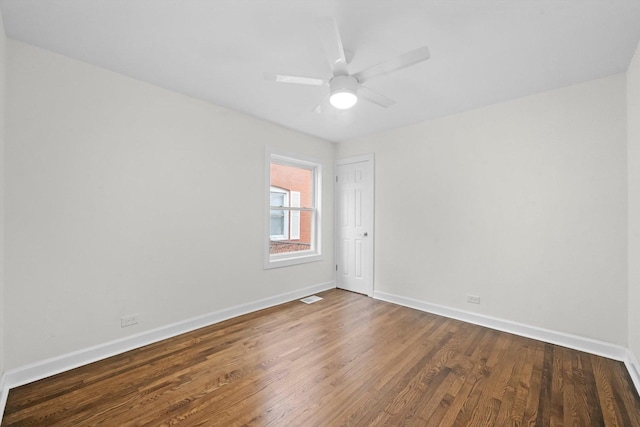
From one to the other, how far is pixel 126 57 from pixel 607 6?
132 inches

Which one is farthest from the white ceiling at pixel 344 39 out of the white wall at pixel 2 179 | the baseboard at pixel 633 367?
the baseboard at pixel 633 367

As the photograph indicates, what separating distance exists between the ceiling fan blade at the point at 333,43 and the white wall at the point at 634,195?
7.38ft

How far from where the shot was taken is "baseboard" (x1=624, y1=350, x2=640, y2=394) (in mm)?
2006

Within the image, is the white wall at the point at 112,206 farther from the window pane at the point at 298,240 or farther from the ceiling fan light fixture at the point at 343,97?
the ceiling fan light fixture at the point at 343,97

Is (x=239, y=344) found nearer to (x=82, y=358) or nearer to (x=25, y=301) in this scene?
(x=82, y=358)

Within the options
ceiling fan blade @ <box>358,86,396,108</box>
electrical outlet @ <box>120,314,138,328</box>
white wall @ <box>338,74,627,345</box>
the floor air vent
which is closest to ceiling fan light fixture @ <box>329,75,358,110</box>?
ceiling fan blade @ <box>358,86,396,108</box>

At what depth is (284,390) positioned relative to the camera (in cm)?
194

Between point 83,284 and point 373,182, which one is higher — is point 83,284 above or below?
below

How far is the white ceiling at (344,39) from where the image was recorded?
168 cm

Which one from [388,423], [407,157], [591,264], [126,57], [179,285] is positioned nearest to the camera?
[388,423]

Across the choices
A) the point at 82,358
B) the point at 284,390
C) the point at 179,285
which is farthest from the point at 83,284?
the point at 284,390

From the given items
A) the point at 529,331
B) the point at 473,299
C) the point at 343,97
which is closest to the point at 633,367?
the point at 529,331

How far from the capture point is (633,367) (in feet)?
6.97

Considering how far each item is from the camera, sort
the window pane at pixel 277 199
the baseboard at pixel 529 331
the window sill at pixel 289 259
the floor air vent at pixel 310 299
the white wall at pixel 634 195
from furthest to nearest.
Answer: the window pane at pixel 277 199, the floor air vent at pixel 310 299, the window sill at pixel 289 259, the baseboard at pixel 529 331, the white wall at pixel 634 195
